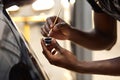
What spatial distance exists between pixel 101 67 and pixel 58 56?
14cm

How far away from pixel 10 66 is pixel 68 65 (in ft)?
0.77

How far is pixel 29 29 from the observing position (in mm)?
2107

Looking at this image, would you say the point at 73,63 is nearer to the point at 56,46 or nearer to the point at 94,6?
the point at 56,46

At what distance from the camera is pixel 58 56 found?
32.6 inches

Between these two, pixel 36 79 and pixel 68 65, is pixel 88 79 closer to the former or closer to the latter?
pixel 68 65

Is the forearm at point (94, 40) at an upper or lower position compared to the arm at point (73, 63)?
lower

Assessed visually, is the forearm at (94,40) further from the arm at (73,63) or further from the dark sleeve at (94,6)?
the arm at (73,63)

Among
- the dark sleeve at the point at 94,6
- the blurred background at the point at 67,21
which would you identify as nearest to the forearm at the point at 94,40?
the dark sleeve at the point at 94,6

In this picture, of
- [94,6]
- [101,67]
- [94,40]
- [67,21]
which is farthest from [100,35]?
[67,21]

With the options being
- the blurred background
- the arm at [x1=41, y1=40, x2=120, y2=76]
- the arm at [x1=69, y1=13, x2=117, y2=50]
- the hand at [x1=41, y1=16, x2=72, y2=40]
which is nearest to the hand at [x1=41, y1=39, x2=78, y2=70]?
the arm at [x1=41, y1=40, x2=120, y2=76]

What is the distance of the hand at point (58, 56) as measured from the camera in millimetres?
815

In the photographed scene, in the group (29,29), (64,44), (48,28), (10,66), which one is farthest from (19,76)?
(29,29)

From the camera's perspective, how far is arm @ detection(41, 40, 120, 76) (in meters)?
0.82

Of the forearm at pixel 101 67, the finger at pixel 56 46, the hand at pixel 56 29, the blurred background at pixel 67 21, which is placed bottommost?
the blurred background at pixel 67 21
